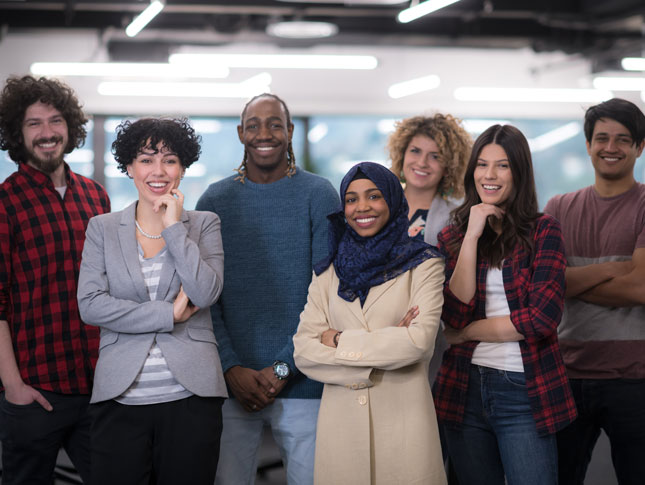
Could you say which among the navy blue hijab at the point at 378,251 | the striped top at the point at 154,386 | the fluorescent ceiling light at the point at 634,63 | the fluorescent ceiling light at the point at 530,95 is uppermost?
the fluorescent ceiling light at the point at 634,63

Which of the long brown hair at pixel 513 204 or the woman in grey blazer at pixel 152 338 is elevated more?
the long brown hair at pixel 513 204

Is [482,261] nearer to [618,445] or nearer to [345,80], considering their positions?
[618,445]

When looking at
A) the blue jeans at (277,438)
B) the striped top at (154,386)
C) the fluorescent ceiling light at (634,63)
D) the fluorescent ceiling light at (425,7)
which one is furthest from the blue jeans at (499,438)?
the fluorescent ceiling light at (634,63)

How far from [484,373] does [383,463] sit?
0.45 m

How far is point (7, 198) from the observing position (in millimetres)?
2701

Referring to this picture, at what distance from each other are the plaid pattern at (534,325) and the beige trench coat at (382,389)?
0.48ft

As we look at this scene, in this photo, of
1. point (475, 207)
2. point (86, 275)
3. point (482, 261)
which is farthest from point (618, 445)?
point (86, 275)

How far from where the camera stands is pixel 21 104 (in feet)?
9.36

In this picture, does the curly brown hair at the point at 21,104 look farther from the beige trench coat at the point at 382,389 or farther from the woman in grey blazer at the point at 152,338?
the beige trench coat at the point at 382,389

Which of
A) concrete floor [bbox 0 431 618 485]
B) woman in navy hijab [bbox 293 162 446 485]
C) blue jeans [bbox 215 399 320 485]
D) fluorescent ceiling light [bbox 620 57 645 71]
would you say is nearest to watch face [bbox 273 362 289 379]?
blue jeans [bbox 215 399 320 485]

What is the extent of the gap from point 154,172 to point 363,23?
20.3 ft

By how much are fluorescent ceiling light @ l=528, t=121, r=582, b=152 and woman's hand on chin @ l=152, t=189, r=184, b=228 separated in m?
7.39

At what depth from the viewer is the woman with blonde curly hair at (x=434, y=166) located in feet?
10.9

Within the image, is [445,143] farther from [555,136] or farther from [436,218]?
[555,136]
